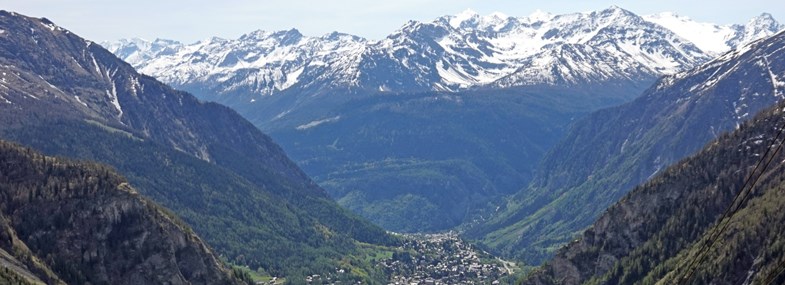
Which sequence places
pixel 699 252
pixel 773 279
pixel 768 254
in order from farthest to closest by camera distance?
pixel 699 252 < pixel 768 254 < pixel 773 279

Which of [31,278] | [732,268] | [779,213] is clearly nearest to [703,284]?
[732,268]

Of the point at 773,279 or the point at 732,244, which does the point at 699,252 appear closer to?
the point at 732,244

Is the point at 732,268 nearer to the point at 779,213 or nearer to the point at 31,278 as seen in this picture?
the point at 779,213

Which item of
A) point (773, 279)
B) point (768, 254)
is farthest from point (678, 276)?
point (773, 279)

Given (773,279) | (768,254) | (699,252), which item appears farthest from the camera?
(699,252)

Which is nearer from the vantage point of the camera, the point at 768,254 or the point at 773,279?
the point at 773,279

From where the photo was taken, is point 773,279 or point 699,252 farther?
point 699,252

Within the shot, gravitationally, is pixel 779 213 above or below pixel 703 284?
above

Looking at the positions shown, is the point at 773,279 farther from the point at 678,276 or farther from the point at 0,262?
the point at 0,262

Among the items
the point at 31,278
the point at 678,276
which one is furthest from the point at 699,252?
the point at 31,278
